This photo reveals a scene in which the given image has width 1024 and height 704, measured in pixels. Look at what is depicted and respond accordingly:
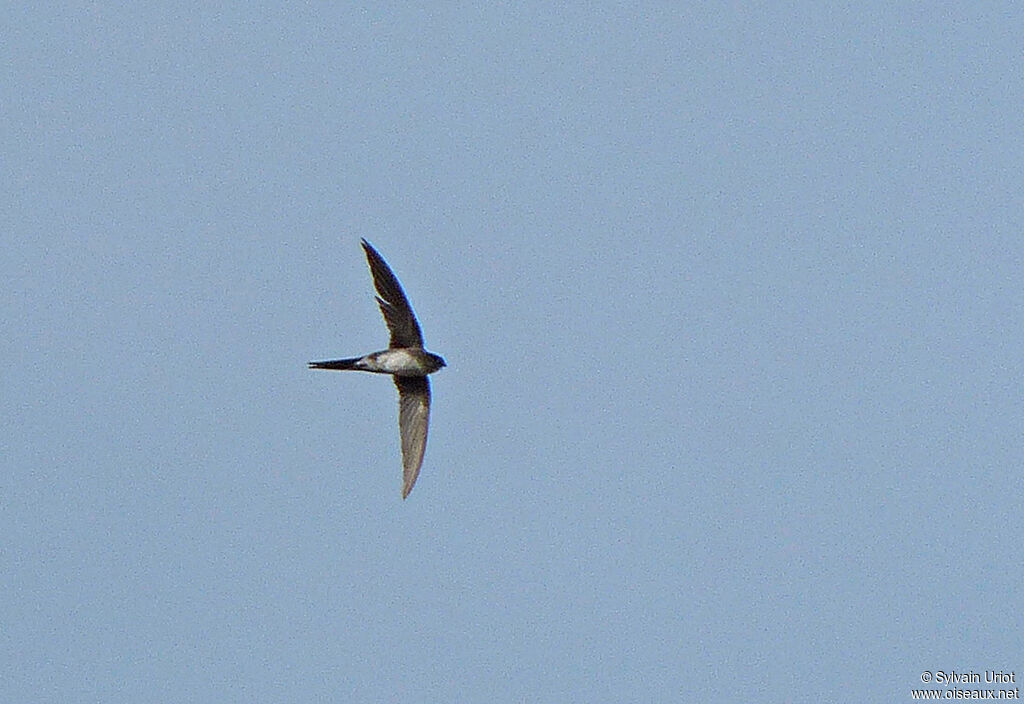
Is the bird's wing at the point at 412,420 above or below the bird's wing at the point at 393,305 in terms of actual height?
below

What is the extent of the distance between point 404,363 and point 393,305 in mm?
720

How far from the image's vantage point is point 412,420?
2522 cm

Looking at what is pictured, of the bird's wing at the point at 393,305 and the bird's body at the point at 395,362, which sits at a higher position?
the bird's wing at the point at 393,305

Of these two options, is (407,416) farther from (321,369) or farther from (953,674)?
(953,674)

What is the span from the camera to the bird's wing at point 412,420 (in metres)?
24.9

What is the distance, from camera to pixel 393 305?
24875 mm

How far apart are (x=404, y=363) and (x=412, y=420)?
0.70 metres

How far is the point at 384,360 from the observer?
82.2ft

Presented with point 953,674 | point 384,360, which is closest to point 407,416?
point 384,360

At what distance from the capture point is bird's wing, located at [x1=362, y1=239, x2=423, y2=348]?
80.7 feet

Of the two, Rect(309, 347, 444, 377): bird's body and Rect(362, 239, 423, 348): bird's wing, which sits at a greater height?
Rect(362, 239, 423, 348): bird's wing

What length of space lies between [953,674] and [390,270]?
783 cm

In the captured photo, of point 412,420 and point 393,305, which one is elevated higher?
point 393,305

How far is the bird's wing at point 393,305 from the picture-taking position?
24.6m
